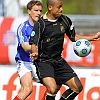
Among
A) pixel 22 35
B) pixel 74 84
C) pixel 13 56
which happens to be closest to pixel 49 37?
pixel 22 35

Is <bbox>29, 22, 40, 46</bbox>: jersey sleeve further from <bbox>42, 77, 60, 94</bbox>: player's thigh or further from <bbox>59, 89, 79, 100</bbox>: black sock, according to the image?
<bbox>59, 89, 79, 100</bbox>: black sock

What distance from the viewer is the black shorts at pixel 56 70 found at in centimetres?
852

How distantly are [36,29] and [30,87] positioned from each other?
998mm

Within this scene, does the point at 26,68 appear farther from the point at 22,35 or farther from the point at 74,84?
the point at 74,84

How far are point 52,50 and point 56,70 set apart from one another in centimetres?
34

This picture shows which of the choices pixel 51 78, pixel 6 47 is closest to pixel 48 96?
pixel 51 78

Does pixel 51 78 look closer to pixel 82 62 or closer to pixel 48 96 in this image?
pixel 48 96

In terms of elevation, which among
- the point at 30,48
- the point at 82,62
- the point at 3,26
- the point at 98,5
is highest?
the point at 30,48

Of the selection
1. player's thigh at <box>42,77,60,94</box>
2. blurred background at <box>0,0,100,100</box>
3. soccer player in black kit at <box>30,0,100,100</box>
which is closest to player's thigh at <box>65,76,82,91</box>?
soccer player in black kit at <box>30,0,100,100</box>

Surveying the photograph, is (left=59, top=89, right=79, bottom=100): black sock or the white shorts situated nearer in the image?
(left=59, top=89, right=79, bottom=100): black sock

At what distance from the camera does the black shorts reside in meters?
8.52

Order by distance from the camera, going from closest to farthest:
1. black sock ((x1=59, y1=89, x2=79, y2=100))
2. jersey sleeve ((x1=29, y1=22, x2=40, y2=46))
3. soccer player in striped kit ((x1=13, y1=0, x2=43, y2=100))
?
1. jersey sleeve ((x1=29, y1=22, x2=40, y2=46))
2. black sock ((x1=59, y1=89, x2=79, y2=100))
3. soccer player in striped kit ((x1=13, y1=0, x2=43, y2=100))

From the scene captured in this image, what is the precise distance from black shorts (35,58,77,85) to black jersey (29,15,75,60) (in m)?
0.10

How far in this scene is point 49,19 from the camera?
8.45 m
